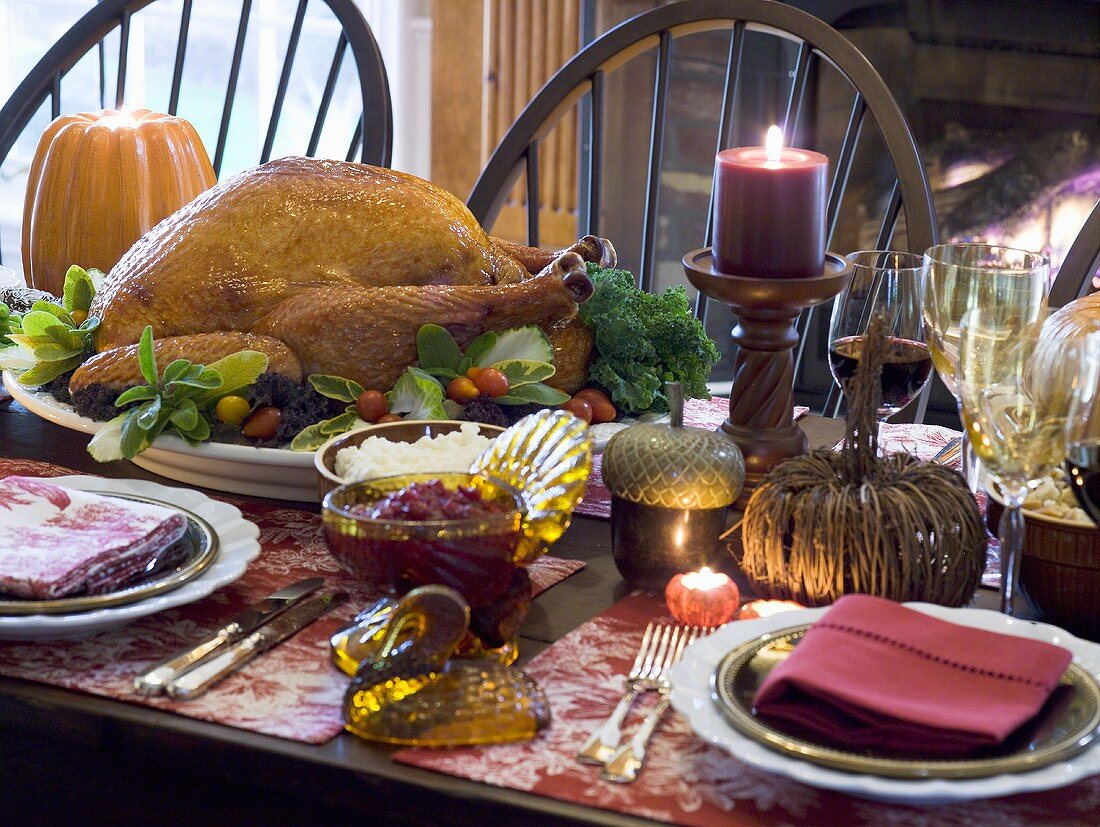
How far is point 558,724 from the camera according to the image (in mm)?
702

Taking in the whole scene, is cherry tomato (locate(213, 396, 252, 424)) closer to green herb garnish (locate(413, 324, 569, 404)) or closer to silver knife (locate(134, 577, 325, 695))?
green herb garnish (locate(413, 324, 569, 404))

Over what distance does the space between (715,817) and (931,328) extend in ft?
1.80

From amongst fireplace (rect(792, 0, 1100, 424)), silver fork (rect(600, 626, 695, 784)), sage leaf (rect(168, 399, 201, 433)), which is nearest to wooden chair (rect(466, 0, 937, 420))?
sage leaf (rect(168, 399, 201, 433))

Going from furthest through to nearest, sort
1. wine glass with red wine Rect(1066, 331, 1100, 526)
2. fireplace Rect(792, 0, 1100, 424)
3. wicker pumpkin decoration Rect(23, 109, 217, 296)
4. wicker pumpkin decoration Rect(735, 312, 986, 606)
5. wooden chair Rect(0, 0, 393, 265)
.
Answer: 1. fireplace Rect(792, 0, 1100, 424)
2. wooden chair Rect(0, 0, 393, 265)
3. wicker pumpkin decoration Rect(23, 109, 217, 296)
4. wicker pumpkin decoration Rect(735, 312, 986, 606)
5. wine glass with red wine Rect(1066, 331, 1100, 526)

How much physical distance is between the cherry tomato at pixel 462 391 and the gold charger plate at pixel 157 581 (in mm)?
288

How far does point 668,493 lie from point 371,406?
39cm

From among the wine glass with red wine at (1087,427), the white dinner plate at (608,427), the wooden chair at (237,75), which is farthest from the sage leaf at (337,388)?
the wooden chair at (237,75)

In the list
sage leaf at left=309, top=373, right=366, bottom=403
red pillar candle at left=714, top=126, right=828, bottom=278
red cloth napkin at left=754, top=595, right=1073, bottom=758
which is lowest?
red cloth napkin at left=754, top=595, right=1073, bottom=758

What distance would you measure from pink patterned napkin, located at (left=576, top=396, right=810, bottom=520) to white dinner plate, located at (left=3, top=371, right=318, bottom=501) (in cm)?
23

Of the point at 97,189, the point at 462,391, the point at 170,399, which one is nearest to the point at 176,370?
the point at 170,399

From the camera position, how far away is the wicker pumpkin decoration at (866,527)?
→ 0.80 meters

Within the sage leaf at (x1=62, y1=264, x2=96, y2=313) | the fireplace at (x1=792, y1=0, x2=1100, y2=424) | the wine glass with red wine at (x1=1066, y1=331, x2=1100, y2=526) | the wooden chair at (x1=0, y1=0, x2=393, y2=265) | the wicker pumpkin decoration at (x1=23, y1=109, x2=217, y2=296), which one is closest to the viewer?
the wine glass with red wine at (x1=1066, y1=331, x2=1100, y2=526)

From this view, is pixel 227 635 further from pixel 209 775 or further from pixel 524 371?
pixel 524 371

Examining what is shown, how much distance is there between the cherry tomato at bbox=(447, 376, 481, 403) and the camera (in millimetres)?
1153
